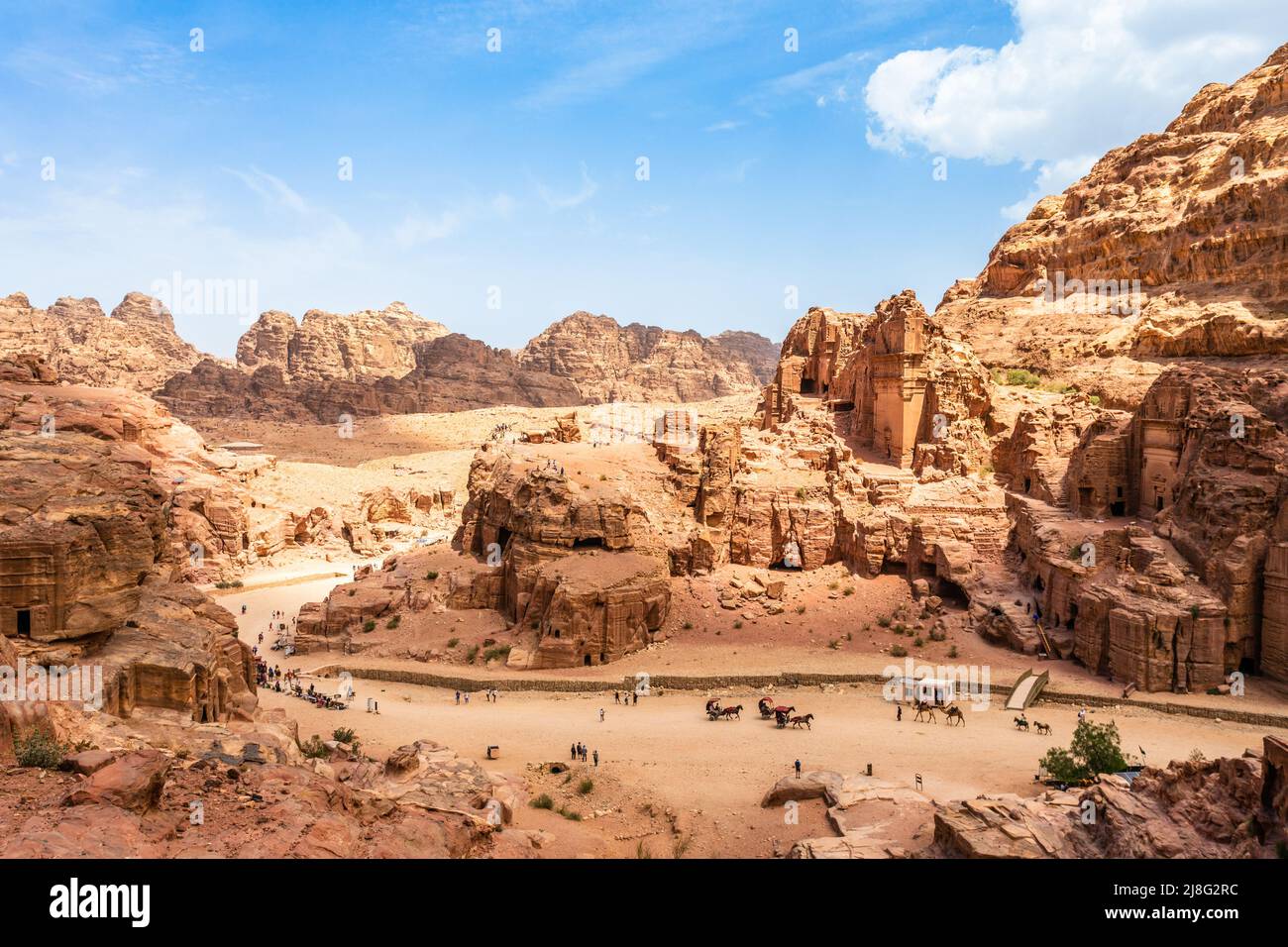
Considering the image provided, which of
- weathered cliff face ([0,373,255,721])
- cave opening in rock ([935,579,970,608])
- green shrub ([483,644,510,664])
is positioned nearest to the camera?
weathered cliff face ([0,373,255,721])

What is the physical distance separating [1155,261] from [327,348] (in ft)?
377

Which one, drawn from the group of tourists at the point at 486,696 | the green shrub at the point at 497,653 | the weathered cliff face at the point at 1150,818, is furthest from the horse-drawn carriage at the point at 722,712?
the weathered cliff face at the point at 1150,818

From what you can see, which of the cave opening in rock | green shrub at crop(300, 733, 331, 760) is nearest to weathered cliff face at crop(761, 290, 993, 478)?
the cave opening in rock

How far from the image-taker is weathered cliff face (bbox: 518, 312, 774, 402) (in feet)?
421

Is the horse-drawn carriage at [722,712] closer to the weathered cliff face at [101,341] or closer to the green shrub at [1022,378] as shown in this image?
the green shrub at [1022,378]

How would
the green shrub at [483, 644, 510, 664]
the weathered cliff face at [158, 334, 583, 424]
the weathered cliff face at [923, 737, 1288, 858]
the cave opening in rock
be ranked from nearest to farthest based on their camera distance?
1. the weathered cliff face at [923, 737, 1288, 858]
2. the green shrub at [483, 644, 510, 664]
3. the cave opening in rock
4. the weathered cliff face at [158, 334, 583, 424]

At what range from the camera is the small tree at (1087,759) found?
15414 mm

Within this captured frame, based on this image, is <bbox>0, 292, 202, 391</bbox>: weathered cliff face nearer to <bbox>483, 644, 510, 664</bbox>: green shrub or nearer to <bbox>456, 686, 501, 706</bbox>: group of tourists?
<bbox>483, 644, 510, 664</bbox>: green shrub

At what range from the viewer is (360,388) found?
102688mm

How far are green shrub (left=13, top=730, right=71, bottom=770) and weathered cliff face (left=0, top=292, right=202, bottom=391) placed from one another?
6943 centimetres

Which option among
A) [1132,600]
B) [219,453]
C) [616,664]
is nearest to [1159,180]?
[1132,600]

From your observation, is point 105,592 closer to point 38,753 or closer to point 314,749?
point 314,749

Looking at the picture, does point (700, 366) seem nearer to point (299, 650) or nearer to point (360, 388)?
point (360, 388)

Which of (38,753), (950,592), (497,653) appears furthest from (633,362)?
(38,753)
